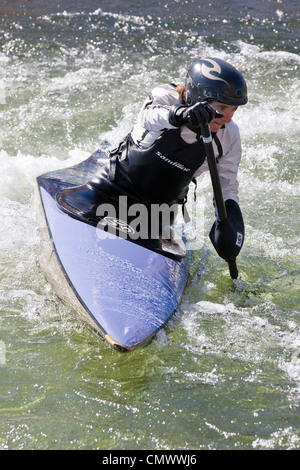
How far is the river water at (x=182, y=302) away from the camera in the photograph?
2.68m

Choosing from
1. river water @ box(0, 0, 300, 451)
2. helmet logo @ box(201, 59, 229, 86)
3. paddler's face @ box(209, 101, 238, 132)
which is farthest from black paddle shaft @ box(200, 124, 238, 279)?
river water @ box(0, 0, 300, 451)

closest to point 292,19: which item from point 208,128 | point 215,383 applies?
point 208,128

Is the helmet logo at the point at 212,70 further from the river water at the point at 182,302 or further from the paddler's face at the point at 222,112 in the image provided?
the river water at the point at 182,302

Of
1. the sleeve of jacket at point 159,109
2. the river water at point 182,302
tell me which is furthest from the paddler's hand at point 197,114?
the river water at point 182,302

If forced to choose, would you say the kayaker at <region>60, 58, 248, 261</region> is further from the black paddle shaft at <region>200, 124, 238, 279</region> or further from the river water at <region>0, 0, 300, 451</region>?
the river water at <region>0, 0, 300, 451</region>

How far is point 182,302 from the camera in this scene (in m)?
3.58

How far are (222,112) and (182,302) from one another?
45.1 inches

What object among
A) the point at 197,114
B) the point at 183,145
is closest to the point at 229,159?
the point at 183,145

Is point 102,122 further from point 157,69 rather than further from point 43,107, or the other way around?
point 157,69

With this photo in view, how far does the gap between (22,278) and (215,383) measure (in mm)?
1544

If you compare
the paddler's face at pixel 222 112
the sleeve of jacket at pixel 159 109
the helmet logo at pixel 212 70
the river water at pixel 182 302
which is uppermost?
the helmet logo at pixel 212 70

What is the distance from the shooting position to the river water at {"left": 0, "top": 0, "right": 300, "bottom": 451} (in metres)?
2.68

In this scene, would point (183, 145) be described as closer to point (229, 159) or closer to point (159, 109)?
point (159, 109)

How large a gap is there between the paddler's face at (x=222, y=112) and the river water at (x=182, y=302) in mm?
1070
